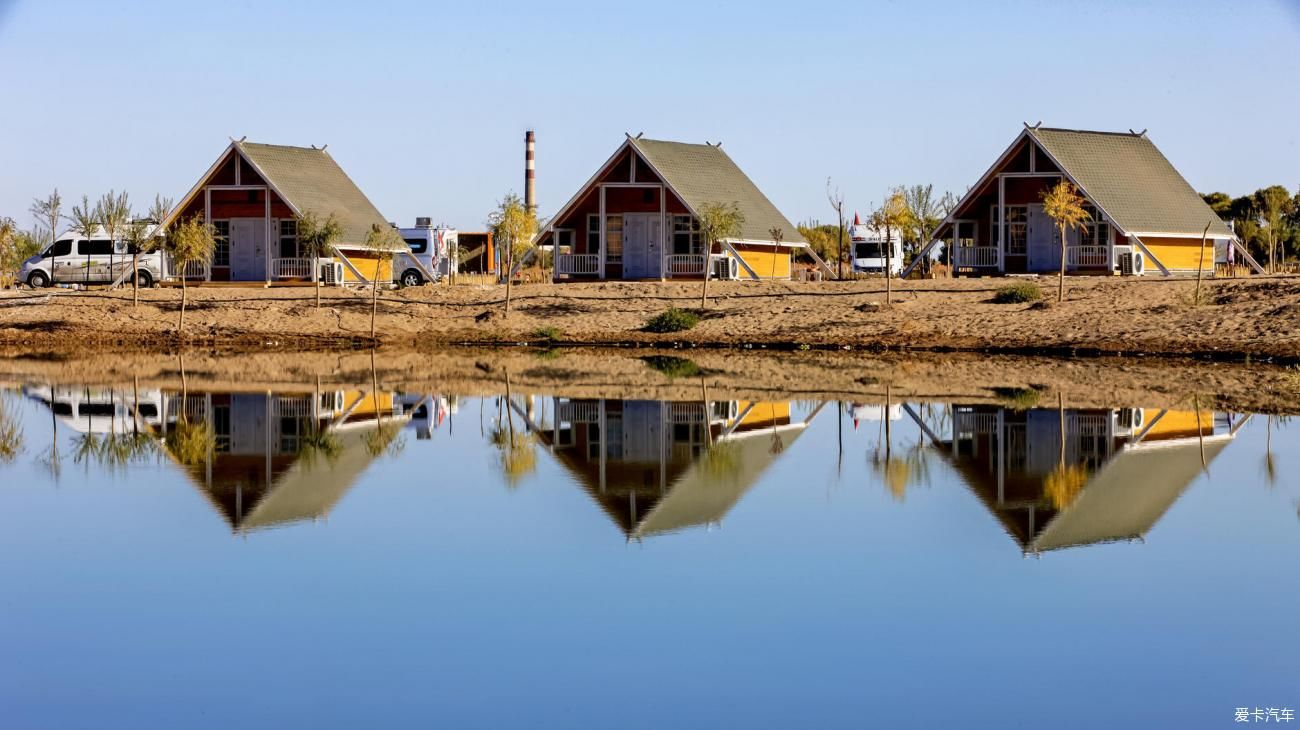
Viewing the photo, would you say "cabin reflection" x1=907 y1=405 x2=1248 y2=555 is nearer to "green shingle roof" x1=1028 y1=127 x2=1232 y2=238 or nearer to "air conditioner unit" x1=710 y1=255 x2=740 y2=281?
"green shingle roof" x1=1028 y1=127 x2=1232 y2=238

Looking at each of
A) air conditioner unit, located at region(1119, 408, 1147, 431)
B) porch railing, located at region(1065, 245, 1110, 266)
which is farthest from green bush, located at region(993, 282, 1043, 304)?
air conditioner unit, located at region(1119, 408, 1147, 431)

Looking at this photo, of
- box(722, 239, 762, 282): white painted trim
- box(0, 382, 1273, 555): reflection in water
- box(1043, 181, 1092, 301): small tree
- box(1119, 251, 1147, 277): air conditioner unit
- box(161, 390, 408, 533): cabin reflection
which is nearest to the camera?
box(0, 382, 1273, 555): reflection in water

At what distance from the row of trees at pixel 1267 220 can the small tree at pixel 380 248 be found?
98.4ft

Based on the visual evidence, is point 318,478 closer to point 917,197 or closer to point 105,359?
point 105,359

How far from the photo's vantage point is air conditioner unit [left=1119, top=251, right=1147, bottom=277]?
50094 mm

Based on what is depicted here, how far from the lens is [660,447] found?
73.5 ft

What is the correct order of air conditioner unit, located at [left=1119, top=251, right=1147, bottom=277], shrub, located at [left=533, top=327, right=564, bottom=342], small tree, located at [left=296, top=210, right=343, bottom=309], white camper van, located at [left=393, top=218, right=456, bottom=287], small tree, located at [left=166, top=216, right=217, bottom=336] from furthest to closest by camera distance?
white camper van, located at [left=393, top=218, right=456, bottom=287] → small tree, located at [left=296, top=210, right=343, bottom=309] → air conditioner unit, located at [left=1119, top=251, right=1147, bottom=277] → small tree, located at [left=166, top=216, right=217, bottom=336] → shrub, located at [left=533, top=327, right=564, bottom=342]

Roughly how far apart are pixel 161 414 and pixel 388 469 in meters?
7.91

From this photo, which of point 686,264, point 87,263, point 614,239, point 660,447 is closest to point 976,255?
point 686,264

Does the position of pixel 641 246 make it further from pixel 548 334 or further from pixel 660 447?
pixel 660 447

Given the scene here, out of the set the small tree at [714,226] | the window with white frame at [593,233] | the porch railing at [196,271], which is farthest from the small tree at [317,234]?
the small tree at [714,226]

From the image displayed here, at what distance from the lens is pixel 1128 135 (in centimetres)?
5581

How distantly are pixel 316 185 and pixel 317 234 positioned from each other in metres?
5.66

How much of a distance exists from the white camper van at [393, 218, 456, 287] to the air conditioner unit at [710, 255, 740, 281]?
438 inches
